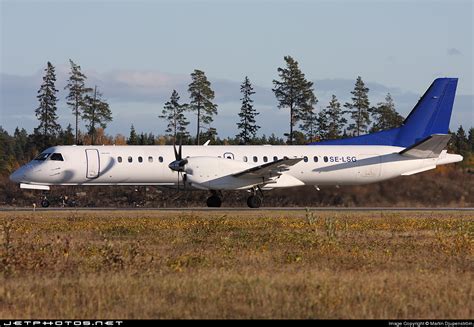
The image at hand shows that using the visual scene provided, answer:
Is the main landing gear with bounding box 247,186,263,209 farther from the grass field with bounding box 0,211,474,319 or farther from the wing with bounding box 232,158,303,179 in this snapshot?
the grass field with bounding box 0,211,474,319

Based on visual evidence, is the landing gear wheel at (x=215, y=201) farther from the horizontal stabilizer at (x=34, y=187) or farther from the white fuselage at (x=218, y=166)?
the horizontal stabilizer at (x=34, y=187)

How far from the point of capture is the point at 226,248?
2023cm

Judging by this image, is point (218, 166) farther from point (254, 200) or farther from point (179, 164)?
point (254, 200)

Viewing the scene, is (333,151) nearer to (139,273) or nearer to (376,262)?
(376,262)

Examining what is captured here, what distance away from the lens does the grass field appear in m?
11.7

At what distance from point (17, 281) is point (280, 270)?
4960mm

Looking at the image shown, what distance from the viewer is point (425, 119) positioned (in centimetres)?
4400

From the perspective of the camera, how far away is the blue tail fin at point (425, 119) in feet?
143

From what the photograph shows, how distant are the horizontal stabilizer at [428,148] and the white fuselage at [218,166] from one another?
0.32 metres

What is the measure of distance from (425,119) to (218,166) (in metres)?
12.4

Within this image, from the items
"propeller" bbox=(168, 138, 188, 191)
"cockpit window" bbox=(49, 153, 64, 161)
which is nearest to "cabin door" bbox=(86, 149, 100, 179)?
"cockpit window" bbox=(49, 153, 64, 161)

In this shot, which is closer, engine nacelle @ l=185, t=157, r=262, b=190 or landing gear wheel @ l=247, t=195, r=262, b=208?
engine nacelle @ l=185, t=157, r=262, b=190

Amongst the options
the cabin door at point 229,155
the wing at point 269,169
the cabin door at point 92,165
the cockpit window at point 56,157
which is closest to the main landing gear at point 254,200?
the wing at point 269,169

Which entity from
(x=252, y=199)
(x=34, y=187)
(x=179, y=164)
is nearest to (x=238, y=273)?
(x=179, y=164)
